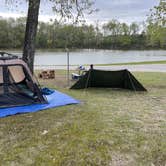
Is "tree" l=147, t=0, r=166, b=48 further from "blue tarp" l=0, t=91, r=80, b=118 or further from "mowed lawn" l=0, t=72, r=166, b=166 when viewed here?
"blue tarp" l=0, t=91, r=80, b=118

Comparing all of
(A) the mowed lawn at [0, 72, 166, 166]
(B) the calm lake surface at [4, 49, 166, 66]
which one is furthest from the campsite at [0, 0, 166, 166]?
(B) the calm lake surface at [4, 49, 166, 66]

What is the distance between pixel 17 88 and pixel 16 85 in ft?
0.24

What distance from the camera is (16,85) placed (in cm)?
552

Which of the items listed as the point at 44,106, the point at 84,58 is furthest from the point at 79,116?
the point at 84,58

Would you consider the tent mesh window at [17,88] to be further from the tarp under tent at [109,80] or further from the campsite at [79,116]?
the tarp under tent at [109,80]

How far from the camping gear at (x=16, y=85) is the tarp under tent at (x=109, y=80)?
2228mm

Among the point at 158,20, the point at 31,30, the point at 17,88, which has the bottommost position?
the point at 17,88

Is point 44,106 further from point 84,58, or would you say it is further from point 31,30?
point 84,58

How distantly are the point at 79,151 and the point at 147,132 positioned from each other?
1216 mm

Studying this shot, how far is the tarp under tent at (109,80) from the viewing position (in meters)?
7.62

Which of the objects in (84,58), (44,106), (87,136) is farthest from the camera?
(84,58)

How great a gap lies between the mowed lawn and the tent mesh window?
1.87 ft

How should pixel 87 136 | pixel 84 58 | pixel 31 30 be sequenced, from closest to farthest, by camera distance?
1. pixel 87 136
2. pixel 31 30
3. pixel 84 58

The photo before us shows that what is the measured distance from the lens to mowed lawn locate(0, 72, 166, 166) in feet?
10.1
